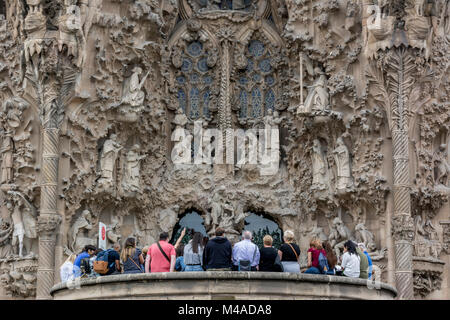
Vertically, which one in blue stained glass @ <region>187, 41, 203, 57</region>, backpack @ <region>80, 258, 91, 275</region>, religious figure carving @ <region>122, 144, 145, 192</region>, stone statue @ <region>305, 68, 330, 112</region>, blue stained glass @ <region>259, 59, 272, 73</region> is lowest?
backpack @ <region>80, 258, 91, 275</region>

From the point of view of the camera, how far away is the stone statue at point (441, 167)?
A: 21.6 metres

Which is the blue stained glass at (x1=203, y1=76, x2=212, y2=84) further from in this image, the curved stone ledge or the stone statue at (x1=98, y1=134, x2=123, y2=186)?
the curved stone ledge

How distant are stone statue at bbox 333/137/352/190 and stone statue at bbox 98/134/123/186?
172 inches

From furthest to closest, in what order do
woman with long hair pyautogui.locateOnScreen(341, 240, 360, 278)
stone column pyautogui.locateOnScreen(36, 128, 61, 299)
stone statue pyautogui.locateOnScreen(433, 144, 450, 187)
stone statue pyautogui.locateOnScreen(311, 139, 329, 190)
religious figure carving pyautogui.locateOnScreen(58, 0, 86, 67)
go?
stone statue pyautogui.locateOnScreen(311, 139, 329, 190) < stone statue pyautogui.locateOnScreen(433, 144, 450, 187) < religious figure carving pyautogui.locateOnScreen(58, 0, 86, 67) < stone column pyautogui.locateOnScreen(36, 128, 61, 299) < woman with long hair pyautogui.locateOnScreen(341, 240, 360, 278)

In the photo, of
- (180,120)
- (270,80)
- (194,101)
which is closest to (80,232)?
(180,120)

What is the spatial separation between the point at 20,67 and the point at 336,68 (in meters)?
6.22

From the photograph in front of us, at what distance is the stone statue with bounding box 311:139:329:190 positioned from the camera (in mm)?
21844

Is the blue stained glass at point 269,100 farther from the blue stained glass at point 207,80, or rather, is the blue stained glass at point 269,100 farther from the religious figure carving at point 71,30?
the religious figure carving at point 71,30

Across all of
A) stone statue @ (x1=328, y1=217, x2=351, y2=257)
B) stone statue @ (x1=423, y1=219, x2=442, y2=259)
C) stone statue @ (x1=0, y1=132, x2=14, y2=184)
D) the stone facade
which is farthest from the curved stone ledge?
stone statue @ (x1=0, y1=132, x2=14, y2=184)

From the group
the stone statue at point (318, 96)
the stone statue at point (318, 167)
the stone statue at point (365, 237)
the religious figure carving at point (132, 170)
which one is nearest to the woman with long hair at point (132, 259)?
the religious figure carving at point (132, 170)

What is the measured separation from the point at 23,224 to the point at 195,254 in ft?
24.5

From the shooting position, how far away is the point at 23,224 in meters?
A: 21.2

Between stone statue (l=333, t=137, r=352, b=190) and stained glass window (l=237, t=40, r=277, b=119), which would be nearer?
stone statue (l=333, t=137, r=352, b=190)
